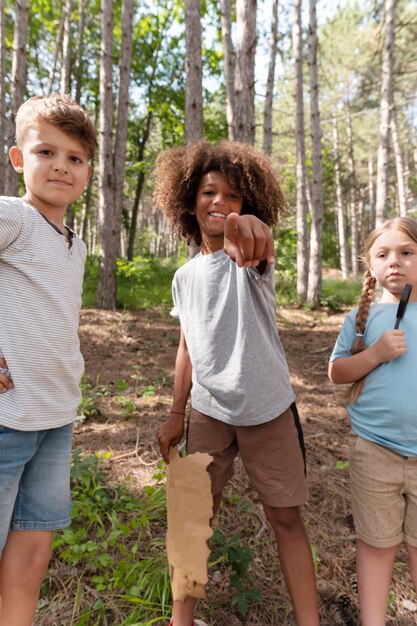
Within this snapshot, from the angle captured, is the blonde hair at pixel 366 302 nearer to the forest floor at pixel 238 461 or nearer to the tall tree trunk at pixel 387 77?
the forest floor at pixel 238 461

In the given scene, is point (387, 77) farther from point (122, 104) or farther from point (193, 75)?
point (122, 104)

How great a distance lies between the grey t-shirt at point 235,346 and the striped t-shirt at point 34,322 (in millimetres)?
463

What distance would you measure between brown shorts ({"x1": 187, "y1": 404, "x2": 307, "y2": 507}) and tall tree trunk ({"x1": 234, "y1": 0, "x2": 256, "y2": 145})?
356 cm

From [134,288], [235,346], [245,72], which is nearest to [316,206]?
[134,288]

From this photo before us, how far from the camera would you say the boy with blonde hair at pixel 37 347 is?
1173 mm

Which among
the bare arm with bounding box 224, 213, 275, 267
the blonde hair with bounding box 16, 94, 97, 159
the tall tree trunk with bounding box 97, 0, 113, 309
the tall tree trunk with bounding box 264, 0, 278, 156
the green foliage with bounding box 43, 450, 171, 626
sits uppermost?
the tall tree trunk with bounding box 264, 0, 278, 156

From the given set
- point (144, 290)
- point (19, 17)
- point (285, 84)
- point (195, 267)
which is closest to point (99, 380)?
point (195, 267)

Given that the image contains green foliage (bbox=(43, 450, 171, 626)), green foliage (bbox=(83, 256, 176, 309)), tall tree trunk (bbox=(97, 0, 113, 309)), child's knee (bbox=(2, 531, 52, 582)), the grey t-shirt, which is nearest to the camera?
child's knee (bbox=(2, 531, 52, 582))

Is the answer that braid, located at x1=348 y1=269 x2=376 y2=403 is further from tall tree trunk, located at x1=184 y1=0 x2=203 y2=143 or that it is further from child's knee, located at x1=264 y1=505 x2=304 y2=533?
tall tree trunk, located at x1=184 y1=0 x2=203 y2=143

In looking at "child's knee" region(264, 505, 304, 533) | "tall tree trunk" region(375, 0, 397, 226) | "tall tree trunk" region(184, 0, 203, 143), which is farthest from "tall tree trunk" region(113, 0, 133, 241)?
"child's knee" region(264, 505, 304, 533)

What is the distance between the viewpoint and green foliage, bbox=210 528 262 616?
160 cm

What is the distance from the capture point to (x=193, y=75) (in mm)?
4859

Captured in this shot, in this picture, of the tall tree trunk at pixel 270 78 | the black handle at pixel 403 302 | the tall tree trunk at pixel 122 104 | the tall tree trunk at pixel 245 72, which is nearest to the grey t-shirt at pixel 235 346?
the black handle at pixel 403 302

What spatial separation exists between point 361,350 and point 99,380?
3.22 meters
